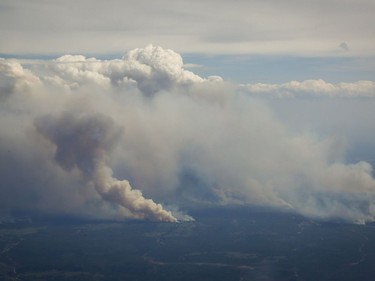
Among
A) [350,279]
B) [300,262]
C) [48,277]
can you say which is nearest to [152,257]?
[48,277]

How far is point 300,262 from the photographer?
17838 centimetres

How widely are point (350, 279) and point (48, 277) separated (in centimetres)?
10247

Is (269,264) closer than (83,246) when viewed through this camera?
Yes

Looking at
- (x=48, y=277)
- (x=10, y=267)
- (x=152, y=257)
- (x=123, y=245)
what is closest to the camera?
(x=48, y=277)

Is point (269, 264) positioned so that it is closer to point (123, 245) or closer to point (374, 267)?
point (374, 267)

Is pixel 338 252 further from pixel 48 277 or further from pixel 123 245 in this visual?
pixel 48 277

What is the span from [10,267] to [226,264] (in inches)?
3098

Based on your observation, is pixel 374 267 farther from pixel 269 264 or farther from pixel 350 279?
pixel 269 264

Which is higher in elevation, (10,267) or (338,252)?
(338,252)

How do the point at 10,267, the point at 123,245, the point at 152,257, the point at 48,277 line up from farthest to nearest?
the point at 123,245
the point at 152,257
the point at 10,267
the point at 48,277

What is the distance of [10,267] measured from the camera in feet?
560

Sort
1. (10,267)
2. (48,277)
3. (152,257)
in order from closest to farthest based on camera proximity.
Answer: (48,277) < (10,267) < (152,257)

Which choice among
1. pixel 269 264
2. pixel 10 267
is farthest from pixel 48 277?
pixel 269 264

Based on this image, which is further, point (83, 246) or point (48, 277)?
point (83, 246)
